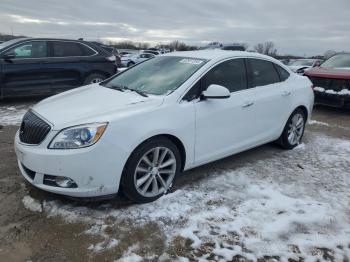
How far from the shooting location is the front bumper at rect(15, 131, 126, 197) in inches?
135

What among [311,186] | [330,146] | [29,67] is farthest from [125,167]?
[29,67]

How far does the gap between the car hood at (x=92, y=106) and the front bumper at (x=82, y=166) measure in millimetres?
244

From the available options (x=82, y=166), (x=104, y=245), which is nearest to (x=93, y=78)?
(x=82, y=166)

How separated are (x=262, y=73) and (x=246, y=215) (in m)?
2.37

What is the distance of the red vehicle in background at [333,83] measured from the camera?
9226mm

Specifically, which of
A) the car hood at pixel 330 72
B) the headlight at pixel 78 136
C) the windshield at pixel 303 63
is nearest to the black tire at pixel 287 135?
the headlight at pixel 78 136

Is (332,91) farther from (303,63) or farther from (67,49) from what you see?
(303,63)

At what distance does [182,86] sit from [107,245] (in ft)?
6.33

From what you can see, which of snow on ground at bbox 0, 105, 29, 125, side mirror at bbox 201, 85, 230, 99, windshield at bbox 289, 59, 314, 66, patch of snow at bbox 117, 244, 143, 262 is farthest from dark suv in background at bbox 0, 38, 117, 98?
windshield at bbox 289, 59, 314, 66

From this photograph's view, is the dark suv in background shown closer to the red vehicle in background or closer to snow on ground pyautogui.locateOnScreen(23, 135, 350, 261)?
the red vehicle in background

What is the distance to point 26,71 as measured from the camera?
8922 mm

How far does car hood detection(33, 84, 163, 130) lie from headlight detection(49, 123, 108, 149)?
0.06 meters

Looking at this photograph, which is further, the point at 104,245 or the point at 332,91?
the point at 332,91

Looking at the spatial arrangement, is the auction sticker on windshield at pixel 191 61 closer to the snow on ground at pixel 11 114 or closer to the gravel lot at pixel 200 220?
the gravel lot at pixel 200 220
